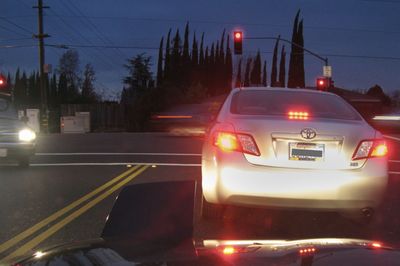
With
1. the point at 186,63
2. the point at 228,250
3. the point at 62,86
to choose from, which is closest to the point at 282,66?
the point at 186,63

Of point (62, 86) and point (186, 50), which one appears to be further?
point (62, 86)

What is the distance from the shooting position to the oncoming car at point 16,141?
38.8 feet

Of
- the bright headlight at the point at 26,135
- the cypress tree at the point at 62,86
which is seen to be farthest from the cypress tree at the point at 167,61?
the bright headlight at the point at 26,135

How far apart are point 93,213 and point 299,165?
296cm

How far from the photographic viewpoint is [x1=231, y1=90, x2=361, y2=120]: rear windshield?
5941mm

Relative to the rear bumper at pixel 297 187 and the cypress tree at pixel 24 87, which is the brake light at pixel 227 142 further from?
the cypress tree at pixel 24 87

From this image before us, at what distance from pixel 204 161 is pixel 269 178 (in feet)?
3.23

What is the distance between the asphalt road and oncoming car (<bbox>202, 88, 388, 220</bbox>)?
22.4 inches

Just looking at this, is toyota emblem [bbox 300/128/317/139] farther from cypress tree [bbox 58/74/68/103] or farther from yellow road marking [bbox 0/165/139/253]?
cypress tree [bbox 58/74/68/103]

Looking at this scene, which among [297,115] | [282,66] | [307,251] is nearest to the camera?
[307,251]

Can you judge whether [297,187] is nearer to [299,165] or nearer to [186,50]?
[299,165]

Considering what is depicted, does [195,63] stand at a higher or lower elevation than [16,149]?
higher

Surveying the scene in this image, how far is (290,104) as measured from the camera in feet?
20.4

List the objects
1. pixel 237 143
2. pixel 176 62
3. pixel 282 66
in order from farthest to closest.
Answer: pixel 282 66 → pixel 176 62 → pixel 237 143
